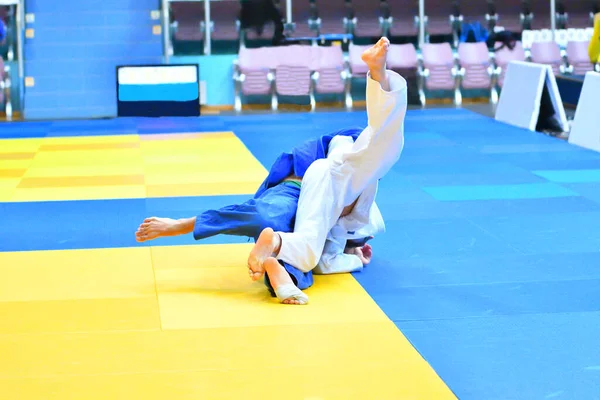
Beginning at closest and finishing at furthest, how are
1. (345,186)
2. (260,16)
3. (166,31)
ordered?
(345,186), (166,31), (260,16)

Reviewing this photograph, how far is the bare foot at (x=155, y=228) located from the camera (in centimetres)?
597

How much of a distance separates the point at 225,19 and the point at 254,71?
5.60ft

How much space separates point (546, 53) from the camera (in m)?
18.5

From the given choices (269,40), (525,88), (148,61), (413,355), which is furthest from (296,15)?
(413,355)

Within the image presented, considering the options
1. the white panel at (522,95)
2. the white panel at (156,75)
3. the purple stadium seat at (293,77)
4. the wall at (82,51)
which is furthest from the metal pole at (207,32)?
the white panel at (522,95)

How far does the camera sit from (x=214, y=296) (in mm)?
5816

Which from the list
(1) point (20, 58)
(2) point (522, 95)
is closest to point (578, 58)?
(2) point (522, 95)

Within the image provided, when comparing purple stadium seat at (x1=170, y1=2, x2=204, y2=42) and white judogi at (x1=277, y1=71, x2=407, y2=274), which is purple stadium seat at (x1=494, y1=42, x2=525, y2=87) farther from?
white judogi at (x1=277, y1=71, x2=407, y2=274)

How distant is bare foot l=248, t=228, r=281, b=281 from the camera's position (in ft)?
18.4

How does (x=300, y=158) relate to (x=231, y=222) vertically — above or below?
above

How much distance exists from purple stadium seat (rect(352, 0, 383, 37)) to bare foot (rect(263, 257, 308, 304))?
44.1 ft

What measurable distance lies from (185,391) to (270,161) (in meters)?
6.88

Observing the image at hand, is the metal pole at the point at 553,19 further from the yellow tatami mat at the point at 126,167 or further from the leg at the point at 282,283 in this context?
the leg at the point at 282,283

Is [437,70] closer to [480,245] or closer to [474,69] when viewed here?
[474,69]
